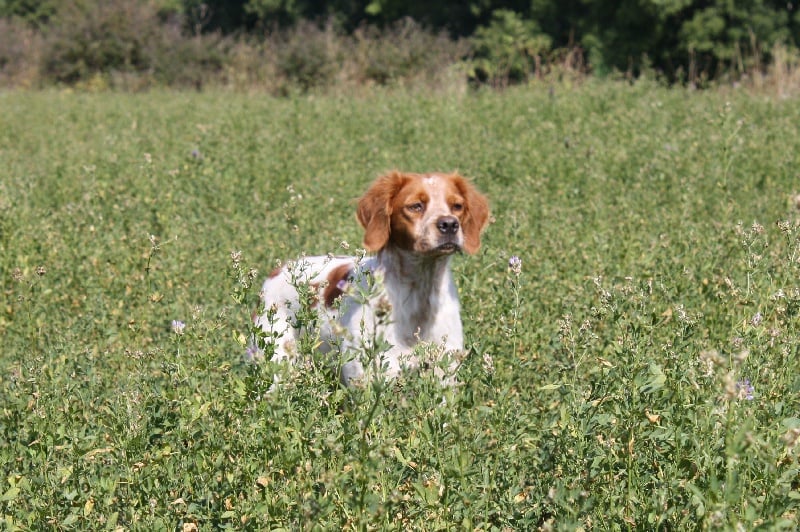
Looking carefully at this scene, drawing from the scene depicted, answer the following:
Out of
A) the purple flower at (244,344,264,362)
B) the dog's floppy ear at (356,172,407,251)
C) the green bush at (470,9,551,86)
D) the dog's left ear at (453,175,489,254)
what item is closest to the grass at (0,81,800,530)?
the purple flower at (244,344,264,362)

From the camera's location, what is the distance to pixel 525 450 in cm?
366

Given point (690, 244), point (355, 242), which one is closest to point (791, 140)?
point (690, 244)

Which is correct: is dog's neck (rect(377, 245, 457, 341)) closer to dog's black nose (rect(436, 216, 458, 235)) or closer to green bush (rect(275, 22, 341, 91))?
dog's black nose (rect(436, 216, 458, 235))

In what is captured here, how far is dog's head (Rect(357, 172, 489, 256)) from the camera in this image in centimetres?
464

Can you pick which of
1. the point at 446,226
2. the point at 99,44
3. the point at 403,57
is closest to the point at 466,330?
the point at 446,226

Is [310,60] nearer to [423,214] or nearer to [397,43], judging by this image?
[397,43]

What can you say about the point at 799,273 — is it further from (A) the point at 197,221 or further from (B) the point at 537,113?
(B) the point at 537,113

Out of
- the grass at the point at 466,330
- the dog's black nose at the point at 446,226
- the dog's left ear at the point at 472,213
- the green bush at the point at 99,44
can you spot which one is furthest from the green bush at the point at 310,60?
the dog's black nose at the point at 446,226

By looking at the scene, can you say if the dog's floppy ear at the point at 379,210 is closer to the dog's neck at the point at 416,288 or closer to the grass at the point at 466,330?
the dog's neck at the point at 416,288

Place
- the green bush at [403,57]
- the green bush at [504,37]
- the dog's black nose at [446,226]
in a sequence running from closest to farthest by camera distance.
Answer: the dog's black nose at [446,226]
the green bush at [403,57]
the green bush at [504,37]

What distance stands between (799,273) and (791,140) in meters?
5.85

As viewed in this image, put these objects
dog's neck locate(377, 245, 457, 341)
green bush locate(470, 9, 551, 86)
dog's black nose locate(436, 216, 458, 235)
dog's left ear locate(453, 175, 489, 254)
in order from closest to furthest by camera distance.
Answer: dog's black nose locate(436, 216, 458, 235), dog's neck locate(377, 245, 457, 341), dog's left ear locate(453, 175, 489, 254), green bush locate(470, 9, 551, 86)

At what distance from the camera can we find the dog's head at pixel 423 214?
464 cm

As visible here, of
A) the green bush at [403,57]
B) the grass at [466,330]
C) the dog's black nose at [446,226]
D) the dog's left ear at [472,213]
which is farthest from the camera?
the green bush at [403,57]
